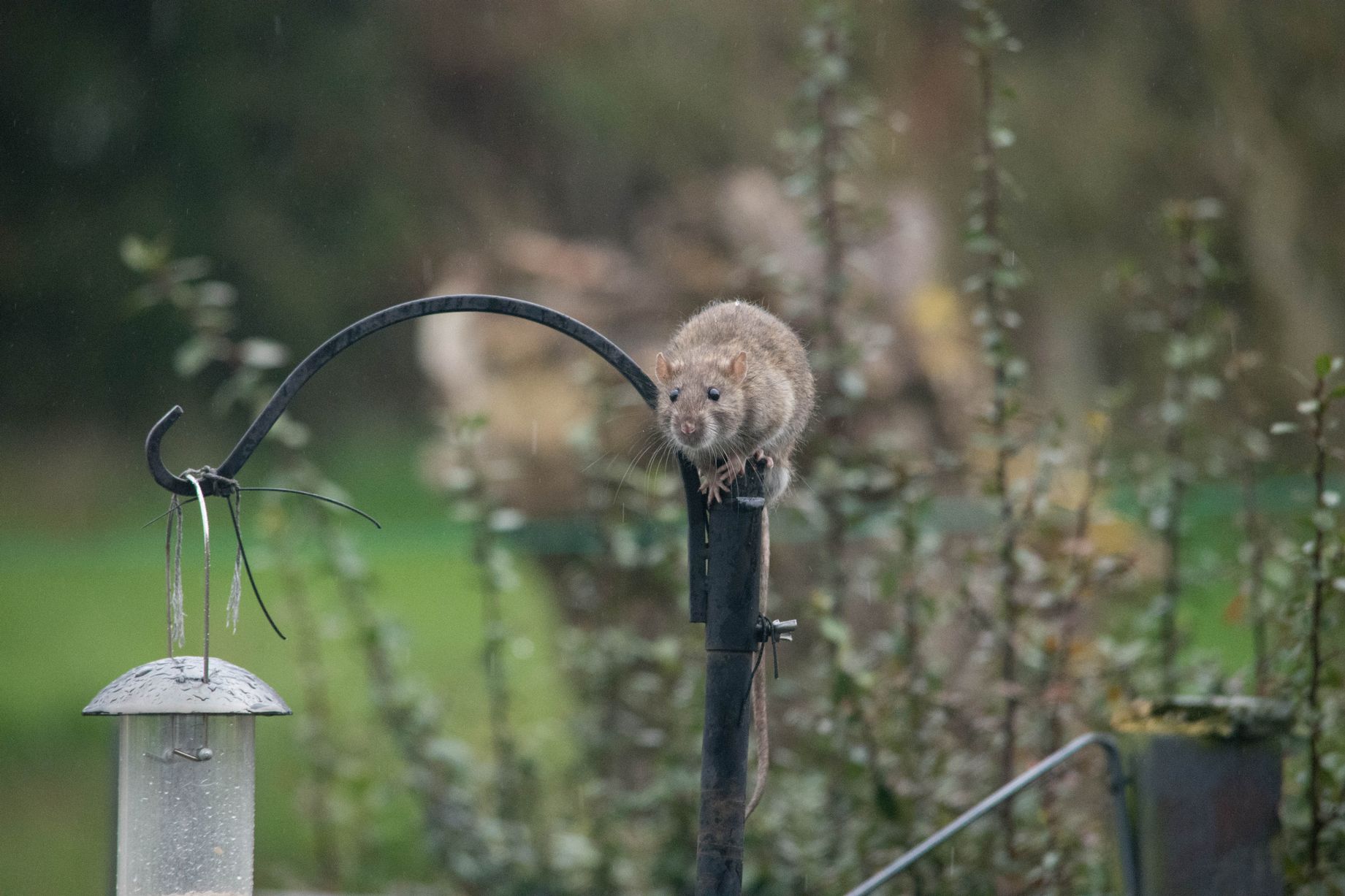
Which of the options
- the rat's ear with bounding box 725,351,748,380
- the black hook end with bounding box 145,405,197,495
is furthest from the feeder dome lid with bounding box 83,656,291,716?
the rat's ear with bounding box 725,351,748,380

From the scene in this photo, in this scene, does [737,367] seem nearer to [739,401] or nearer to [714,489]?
[739,401]

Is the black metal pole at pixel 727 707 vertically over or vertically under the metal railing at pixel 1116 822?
over

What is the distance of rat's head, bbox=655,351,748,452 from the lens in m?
1.63

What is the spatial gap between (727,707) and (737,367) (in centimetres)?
51

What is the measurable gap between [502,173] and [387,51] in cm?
92

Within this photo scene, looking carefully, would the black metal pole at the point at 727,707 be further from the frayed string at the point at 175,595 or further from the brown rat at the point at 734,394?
the frayed string at the point at 175,595

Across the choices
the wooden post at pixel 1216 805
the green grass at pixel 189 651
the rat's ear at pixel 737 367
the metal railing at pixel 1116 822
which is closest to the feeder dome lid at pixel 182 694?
the rat's ear at pixel 737 367

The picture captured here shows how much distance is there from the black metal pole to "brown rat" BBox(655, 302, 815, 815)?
0.04 m

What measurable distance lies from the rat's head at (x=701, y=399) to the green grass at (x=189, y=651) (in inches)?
112

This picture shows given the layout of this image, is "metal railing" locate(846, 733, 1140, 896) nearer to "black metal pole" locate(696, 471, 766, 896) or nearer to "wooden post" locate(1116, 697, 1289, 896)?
"wooden post" locate(1116, 697, 1289, 896)

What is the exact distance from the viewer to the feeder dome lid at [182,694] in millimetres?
1310

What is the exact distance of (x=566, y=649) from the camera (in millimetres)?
3789

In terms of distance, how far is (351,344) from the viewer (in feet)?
4.80

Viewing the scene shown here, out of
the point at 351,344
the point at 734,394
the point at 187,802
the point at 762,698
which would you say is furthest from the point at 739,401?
the point at 187,802
